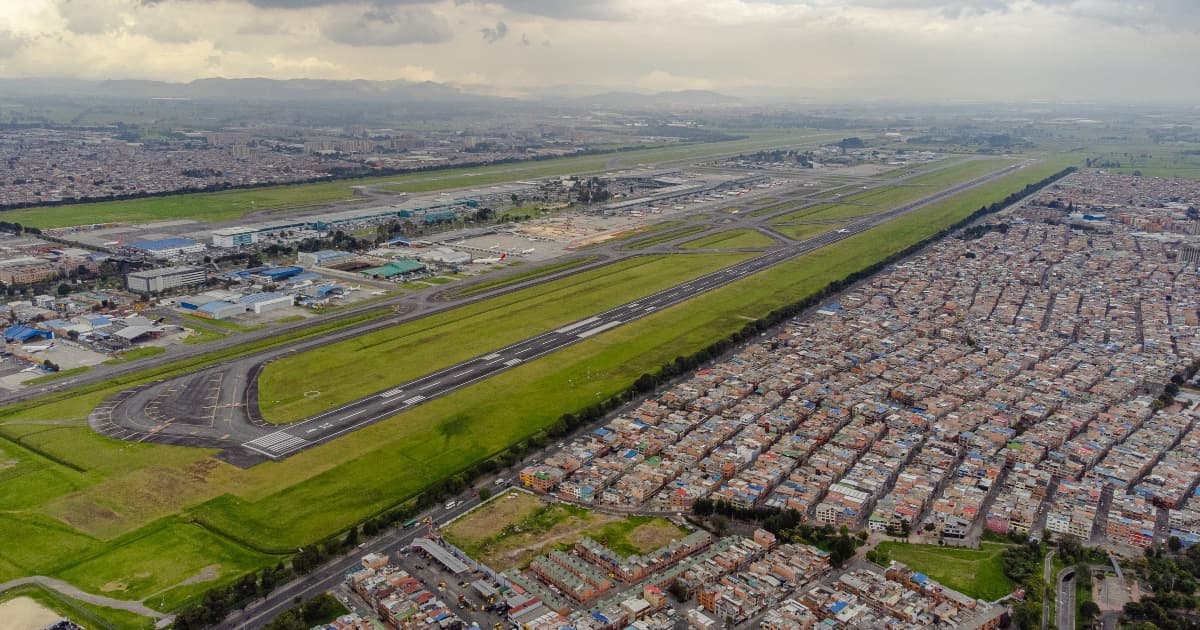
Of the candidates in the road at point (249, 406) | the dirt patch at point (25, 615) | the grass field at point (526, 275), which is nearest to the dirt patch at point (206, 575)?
the dirt patch at point (25, 615)

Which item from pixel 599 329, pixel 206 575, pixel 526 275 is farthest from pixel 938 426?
pixel 526 275

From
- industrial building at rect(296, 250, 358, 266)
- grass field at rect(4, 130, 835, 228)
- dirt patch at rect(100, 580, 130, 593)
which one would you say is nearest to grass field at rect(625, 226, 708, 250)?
industrial building at rect(296, 250, 358, 266)

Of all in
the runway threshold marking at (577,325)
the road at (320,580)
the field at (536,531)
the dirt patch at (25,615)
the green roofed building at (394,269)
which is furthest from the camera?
the green roofed building at (394,269)

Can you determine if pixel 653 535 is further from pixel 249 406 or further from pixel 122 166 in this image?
pixel 122 166

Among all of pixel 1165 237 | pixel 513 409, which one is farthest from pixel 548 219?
pixel 1165 237

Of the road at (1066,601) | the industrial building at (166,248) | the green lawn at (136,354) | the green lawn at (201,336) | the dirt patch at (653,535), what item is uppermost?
the industrial building at (166,248)

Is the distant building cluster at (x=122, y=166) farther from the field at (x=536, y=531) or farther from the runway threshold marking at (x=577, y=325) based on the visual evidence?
the field at (x=536, y=531)
